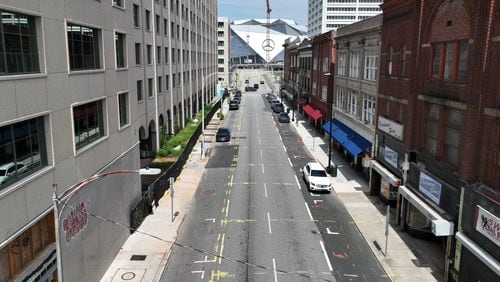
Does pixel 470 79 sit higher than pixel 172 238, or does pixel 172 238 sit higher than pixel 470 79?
pixel 470 79

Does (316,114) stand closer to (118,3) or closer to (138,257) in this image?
(118,3)

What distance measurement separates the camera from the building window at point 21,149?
1260 cm

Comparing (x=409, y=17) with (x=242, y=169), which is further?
(x=242, y=169)

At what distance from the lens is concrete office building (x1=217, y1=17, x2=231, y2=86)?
5792 inches

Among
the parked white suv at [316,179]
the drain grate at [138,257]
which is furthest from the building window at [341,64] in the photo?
the drain grate at [138,257]

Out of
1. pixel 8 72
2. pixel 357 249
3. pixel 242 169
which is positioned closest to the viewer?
pixel 8 72

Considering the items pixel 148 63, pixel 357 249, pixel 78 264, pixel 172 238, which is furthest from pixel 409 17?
pixel 148 63

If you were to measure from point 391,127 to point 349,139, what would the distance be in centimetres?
1214

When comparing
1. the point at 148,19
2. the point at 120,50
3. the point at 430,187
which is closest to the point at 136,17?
the point at 148,19

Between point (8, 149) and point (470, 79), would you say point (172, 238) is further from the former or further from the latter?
point (470, 79)

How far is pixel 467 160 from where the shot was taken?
60.3 ft

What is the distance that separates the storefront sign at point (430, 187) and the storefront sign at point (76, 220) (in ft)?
57.0

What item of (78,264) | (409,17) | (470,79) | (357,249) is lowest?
(357,249)

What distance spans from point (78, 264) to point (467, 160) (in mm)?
17664
